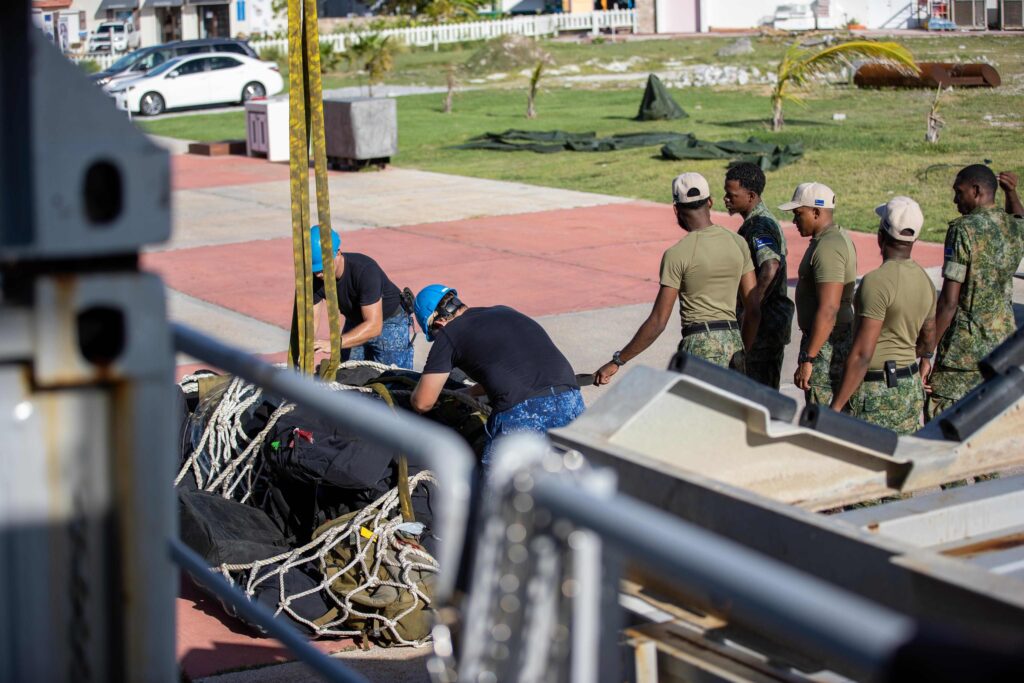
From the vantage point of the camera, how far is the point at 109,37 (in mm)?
44938

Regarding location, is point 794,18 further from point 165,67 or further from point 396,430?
point 396,430

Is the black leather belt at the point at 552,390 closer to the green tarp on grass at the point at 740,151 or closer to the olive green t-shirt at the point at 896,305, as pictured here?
the olive green t-shirt at the point at 896,305

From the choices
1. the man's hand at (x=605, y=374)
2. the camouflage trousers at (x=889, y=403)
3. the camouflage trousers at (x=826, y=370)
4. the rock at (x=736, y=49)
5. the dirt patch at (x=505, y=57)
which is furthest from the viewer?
the rock at (x=736, y=49)

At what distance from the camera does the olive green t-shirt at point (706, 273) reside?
666cm

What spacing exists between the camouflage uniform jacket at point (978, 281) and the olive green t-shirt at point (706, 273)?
1.10m

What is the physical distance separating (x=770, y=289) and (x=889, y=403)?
1.09 metres

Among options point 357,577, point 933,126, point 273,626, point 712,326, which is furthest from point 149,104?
point 273,626

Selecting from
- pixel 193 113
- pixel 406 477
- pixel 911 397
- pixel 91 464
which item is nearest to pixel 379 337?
pixel 406 477

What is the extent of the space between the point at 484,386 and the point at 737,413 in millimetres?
2338

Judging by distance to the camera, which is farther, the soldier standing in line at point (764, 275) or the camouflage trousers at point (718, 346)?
the soldier standing in line at point (764, 275)

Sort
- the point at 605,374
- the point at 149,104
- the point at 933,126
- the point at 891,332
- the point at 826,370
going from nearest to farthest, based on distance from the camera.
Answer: the point at 891,332
the point at 826,370
the point at 605,374
the point at 933,126
the point at 149,104

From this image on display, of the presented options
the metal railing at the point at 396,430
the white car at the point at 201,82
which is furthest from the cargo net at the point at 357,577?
the white car at the point at 201,82

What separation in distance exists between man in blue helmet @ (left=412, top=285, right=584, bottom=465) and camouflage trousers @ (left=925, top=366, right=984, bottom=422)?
2.04 m

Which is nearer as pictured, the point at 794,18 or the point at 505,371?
the point at 505,371
